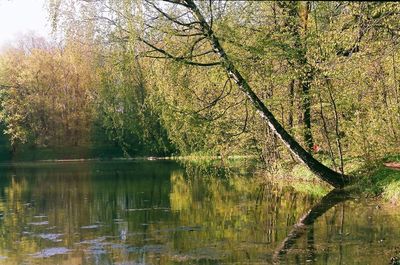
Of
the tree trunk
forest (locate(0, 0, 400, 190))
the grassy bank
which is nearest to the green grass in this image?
the grassy bank

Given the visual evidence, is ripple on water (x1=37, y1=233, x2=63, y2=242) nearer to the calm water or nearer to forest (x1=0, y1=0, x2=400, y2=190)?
the calm water

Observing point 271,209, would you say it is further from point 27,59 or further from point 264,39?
point 27,59

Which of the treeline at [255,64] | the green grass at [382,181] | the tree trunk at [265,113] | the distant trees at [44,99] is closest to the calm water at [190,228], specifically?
the green grass at [382,181]

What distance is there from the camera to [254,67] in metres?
18.6

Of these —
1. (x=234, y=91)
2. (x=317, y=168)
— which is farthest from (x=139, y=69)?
(x=317, y=168)

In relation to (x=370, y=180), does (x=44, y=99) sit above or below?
above

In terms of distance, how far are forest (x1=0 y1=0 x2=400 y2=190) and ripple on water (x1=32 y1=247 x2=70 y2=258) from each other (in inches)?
256

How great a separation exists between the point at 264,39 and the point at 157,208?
22.0ft

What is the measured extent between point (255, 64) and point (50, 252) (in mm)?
9208

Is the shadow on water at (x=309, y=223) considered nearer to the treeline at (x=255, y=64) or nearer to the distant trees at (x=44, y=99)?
the treeline at (x=255, y=64)

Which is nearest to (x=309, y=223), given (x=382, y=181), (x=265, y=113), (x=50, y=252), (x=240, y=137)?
(x=382, y=181)

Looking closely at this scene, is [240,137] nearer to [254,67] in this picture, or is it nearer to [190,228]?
[254,67]

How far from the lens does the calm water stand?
1138 centimetres

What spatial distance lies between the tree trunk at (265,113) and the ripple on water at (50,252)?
729 cm
